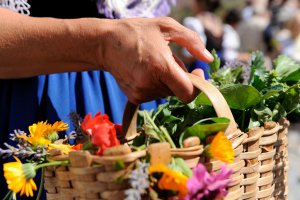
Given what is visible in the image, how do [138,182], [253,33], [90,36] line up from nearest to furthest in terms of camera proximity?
[138,182]
[90,36]
[253,33]

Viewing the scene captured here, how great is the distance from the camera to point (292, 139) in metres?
4.92

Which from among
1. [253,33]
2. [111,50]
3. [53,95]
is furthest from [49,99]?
[253,33]

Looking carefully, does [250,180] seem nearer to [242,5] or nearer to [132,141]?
[132,141]

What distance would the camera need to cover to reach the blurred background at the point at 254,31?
3852 mm

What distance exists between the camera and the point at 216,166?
0.81m

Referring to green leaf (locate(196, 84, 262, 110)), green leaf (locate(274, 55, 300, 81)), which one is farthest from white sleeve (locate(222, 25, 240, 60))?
green leaf (locate(196, 84, 262, 110))

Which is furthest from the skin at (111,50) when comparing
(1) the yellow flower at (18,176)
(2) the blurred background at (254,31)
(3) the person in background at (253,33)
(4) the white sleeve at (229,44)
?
(3) the person in background at (253,33)

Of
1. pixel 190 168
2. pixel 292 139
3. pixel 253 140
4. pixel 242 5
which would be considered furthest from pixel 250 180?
pixel 242 5

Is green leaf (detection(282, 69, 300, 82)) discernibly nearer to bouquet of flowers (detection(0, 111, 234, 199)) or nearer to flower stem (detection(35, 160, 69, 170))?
bouquet of flowers (detection(0, 111, 234, 199))

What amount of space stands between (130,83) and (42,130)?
0.16 metres

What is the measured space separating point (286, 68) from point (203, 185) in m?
0.56

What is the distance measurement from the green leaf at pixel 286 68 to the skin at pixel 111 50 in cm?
23

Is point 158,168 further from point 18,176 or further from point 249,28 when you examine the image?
point 249,28

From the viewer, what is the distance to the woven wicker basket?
76cm
